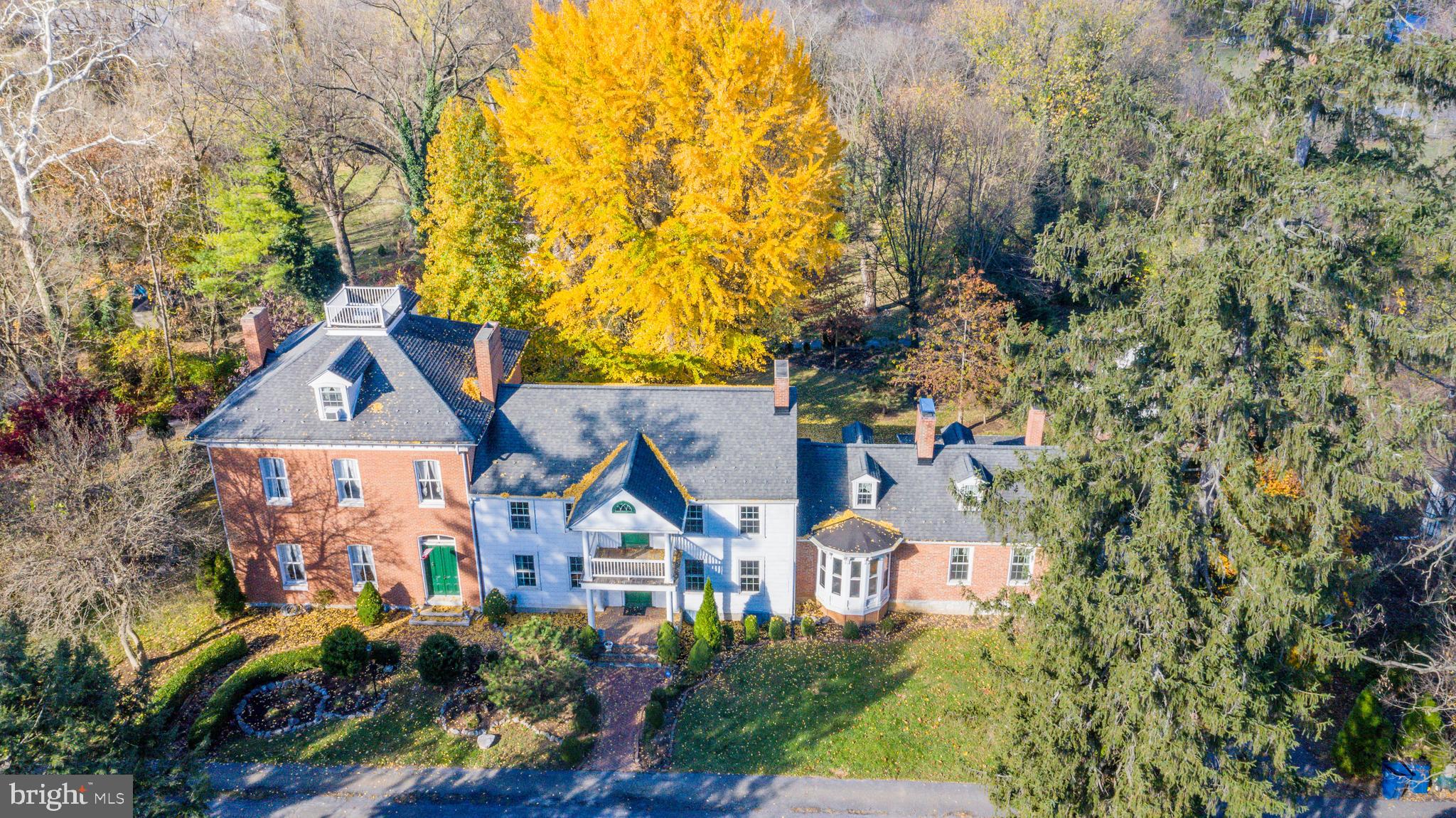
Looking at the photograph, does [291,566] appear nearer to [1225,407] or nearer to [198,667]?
[198,667]

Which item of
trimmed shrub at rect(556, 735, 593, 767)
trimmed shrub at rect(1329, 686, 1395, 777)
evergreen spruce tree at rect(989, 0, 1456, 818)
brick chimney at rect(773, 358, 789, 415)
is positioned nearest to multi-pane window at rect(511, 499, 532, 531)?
trimmed shrub at rect(556, 735, 593, 767)

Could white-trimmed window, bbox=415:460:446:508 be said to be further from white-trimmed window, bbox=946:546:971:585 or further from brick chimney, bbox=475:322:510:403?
white-trimmed window, bbox=946:546:971:585

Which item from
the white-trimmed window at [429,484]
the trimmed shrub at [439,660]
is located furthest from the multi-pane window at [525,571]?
the trimmed shrub at [439,660]

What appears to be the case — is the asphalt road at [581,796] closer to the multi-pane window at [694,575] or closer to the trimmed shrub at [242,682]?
the trimmed shrub at [242,682]

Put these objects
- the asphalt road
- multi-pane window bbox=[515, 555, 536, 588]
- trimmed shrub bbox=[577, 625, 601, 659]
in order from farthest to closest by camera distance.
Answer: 1. multi-pane window bbox=[515, 555, 536, 588]
2. trimmed shrub bbox=[577, 625, 601, 659]
3. the asphalt road

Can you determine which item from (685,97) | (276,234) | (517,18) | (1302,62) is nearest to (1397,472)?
(1302,62)

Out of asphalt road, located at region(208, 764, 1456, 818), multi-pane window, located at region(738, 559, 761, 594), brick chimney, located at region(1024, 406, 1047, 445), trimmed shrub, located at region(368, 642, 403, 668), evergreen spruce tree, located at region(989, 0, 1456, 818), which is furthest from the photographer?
brick chimney, located at region(1024, 406, 1047, 445)
